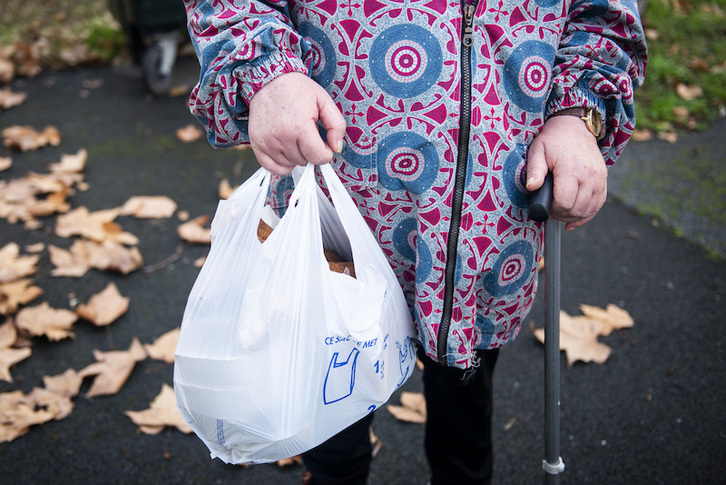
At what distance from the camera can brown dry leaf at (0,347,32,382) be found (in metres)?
2.10

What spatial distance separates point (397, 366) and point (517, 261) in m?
0.34

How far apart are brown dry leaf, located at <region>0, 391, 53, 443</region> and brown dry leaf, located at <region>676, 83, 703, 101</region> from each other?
4.14m

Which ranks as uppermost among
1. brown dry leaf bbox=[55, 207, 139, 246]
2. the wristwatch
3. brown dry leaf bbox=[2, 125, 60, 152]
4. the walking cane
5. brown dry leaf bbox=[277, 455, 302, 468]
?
the wristwatch

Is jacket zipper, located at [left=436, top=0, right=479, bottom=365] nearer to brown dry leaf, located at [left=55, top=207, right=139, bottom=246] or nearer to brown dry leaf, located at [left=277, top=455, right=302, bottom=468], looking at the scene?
brown dry leaf, located at [left=277, top=455, right=302, bottom=468]

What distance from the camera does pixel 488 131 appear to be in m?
1.06

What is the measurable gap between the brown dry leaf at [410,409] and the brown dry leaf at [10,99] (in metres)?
3.41

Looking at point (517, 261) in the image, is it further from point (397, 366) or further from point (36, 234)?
point (36, 234)

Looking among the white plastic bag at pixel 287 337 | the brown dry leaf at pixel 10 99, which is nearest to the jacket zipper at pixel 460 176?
the white plastic bag at pixel 287 337

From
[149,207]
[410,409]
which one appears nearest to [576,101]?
[410,409]

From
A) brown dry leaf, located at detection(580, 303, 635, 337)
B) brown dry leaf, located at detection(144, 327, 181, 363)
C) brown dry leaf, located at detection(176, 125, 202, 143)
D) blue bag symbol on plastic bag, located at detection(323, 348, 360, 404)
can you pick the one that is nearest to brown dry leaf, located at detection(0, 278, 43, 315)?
brown dry leaf, located at detection(144, 327, 181, 363)

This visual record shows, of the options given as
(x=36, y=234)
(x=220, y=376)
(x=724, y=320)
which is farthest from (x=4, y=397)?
(x=724, y=320)

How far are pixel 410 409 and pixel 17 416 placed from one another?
141cm

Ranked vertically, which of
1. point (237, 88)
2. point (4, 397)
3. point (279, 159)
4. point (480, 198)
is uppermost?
point (237, 88)

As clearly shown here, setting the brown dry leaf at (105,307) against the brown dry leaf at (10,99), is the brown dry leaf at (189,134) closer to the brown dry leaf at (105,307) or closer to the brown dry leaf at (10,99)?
the brown dry leaf at (10,99)
